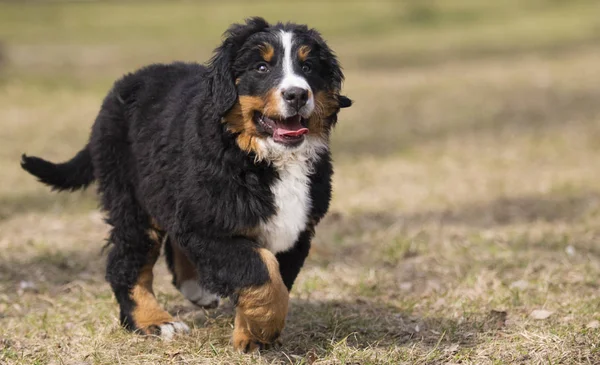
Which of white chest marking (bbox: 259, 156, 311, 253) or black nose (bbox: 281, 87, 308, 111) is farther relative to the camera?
white chest marking (bbox: 259, 156, 311, 253)

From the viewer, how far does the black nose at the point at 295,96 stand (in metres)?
4.31

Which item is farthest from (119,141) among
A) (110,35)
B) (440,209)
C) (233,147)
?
(110,35)

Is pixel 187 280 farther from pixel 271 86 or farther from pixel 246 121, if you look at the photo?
pixel 271 86

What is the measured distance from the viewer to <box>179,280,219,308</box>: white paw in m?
5.46

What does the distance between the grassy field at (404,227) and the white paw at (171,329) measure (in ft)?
0.25

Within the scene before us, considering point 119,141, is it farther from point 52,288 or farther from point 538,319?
point 538,319

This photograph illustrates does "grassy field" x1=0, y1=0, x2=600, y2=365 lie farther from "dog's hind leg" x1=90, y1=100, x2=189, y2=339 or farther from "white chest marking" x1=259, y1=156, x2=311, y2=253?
Result: "white chest marking" x1=259, y1=156, x2=311, y2=253

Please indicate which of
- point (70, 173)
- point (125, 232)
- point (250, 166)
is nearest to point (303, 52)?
point (250, 166)

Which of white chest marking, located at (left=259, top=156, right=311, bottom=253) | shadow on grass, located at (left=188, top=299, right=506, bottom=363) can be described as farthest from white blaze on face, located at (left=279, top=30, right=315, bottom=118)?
shadow on grass, located at (left=188, top=299, right=506, bottom=363)

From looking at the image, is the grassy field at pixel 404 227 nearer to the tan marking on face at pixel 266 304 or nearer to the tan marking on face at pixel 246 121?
the tan marking on face at pixel 266 304

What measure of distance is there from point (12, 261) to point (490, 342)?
378 centimetres

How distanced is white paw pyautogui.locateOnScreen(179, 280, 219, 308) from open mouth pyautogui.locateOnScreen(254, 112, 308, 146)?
141cm

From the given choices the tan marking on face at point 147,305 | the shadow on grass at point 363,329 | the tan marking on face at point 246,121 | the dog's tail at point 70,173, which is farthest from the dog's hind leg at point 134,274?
the tan marking on face at point 246,121

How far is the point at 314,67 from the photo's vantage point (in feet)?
15.2
